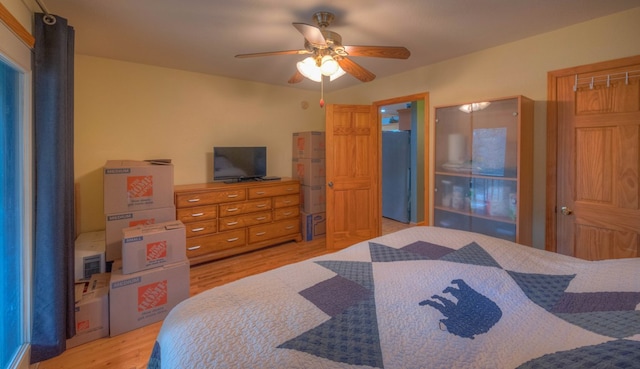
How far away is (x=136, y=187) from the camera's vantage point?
260 cm

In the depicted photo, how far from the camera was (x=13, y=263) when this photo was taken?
5.43 ft

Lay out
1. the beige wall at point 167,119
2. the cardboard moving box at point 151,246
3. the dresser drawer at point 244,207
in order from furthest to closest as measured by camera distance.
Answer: the dresser drawer at point 244,207, the beige wall at point 167,119, the cardboard moving box at point 151,246

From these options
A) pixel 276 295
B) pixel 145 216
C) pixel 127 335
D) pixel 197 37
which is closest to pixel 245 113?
pixel 197 37

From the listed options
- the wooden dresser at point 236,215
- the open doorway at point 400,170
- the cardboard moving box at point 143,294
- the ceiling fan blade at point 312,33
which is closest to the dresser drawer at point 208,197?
the wooden dresser at point 236,215

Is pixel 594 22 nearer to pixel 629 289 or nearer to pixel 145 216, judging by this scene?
pixel 629 289

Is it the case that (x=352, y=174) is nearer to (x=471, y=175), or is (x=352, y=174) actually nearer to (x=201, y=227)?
(x=471, y=175)

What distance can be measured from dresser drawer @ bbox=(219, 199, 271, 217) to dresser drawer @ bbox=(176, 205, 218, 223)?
0.31 feet

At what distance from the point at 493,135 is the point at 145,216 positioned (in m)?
3.19

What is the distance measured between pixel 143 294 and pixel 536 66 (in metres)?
3.74

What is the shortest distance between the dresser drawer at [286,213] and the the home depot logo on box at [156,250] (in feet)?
5.62

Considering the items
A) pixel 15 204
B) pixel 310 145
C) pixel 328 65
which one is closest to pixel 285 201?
pixel 310 145

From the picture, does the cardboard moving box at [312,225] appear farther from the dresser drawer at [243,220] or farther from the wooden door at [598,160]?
the wooden door at [598,160]

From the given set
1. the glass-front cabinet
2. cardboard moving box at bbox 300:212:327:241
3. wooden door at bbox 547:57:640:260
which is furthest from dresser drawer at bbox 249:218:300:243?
wooden door at bbox 547:57:640:260

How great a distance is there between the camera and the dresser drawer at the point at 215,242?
3.32 metres
